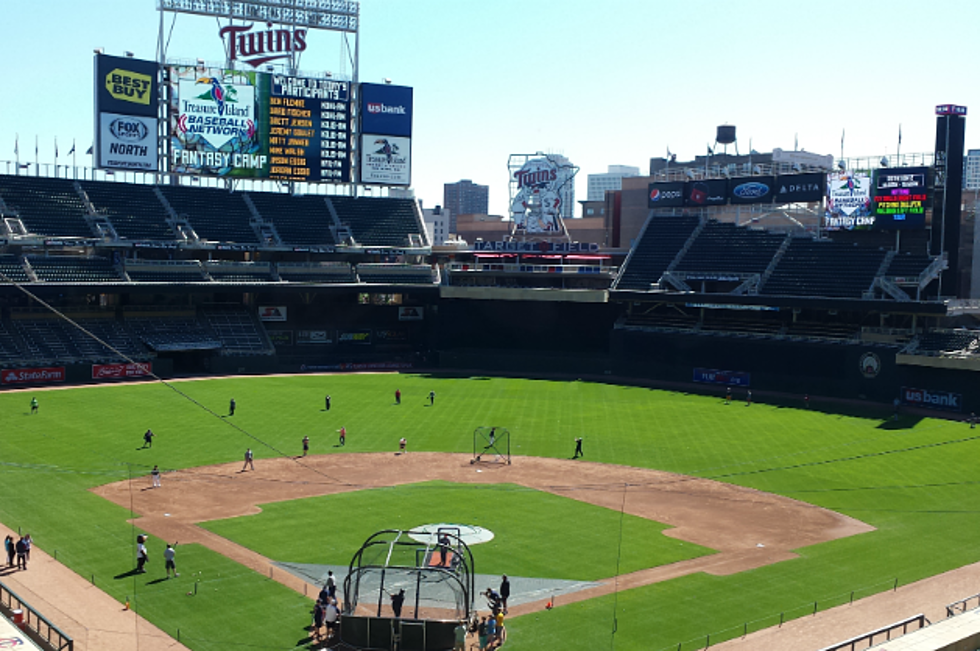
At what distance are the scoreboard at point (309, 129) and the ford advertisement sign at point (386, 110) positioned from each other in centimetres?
170

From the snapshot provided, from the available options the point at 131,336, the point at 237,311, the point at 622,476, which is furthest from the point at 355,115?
the point at 622,476

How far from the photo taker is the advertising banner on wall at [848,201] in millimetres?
68875

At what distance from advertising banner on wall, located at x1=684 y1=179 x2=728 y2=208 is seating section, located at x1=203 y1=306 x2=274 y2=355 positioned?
37265 mm

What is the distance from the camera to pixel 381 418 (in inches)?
2159

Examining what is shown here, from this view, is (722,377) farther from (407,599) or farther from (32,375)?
(32,375)

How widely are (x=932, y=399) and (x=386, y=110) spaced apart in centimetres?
5088

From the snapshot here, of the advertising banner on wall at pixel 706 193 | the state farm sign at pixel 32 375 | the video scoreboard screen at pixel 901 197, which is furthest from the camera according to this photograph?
the advertising banner on wall at pixel 706 193

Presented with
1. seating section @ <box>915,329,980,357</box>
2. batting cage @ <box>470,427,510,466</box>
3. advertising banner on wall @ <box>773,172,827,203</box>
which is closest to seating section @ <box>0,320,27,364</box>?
batting cage @ <box>470,427,510,466</box>

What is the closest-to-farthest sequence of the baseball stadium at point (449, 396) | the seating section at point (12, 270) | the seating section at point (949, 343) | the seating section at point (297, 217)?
the baseball stadium at point (449, 396) < the seating section at point (949, 343) < the seating section at point (12, 270) < the seating section at point (297, 217)

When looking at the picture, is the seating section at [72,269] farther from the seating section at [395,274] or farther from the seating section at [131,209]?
the seating section at [395,274]

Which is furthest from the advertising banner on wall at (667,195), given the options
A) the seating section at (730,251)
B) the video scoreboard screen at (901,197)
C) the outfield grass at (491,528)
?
the outfield grass at (491,528)

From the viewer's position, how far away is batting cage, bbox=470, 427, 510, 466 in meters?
45.3

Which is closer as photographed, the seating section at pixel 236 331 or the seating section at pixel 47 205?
the seating section at pixel 47 205

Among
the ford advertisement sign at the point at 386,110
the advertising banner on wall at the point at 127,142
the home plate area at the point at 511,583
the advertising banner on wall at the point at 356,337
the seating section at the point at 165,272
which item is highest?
the ford advertisement sign at the point at 386,110
